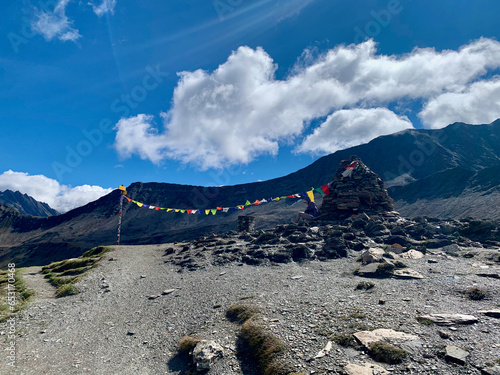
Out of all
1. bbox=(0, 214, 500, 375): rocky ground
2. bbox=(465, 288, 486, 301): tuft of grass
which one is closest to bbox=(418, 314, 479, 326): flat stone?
bbox=(0, 214, 500, 375): rocky ground

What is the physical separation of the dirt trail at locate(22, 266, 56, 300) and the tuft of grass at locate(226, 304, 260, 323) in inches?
494

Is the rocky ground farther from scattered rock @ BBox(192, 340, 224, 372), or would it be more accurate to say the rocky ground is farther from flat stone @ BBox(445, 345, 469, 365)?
scattered rock @ BBox(192, 340, 224, 372)

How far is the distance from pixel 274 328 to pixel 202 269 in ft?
44.4

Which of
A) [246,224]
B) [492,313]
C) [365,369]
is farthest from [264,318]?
[246,224]

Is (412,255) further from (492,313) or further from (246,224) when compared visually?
(246,224)

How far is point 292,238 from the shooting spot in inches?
1000

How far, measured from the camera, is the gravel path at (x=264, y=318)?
22.4 feet

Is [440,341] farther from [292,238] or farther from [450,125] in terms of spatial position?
[450,125]

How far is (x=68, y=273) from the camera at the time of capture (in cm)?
2166

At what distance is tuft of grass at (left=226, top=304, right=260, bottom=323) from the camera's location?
10.3 meters

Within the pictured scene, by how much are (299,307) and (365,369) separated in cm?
460

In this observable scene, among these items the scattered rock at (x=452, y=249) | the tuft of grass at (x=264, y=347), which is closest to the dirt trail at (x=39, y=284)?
the tuft of grass at (x=264, y=347)

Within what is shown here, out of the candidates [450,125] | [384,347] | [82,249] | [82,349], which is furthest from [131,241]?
[450,125]

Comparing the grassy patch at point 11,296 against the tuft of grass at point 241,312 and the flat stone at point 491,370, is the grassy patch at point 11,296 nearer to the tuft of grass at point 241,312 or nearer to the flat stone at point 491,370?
the tuft of grass at point 241,312
